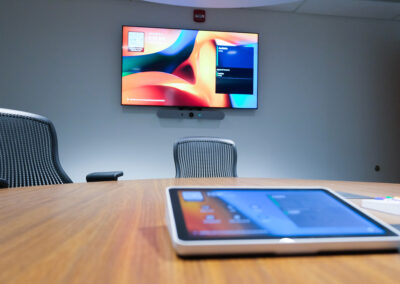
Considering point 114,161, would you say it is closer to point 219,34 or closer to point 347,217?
point 219,34

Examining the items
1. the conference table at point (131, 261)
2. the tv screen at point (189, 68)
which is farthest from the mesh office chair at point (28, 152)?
the tv screen at point (189, 68)

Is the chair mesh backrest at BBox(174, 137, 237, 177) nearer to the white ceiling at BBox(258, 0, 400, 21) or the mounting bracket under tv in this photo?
the mounting bracket under tv

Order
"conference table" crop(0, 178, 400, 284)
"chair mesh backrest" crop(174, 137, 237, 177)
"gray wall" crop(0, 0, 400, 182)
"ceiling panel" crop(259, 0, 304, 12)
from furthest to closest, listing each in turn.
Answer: "ceiling panel" crop(259, 0, 304, 12) < "gray wall" crop(0, 0, 400, 182) < "chair mesh backrest" crop(174, 137, 237, 177) < "conference table" crop(0, 178, 400, 284)

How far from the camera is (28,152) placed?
140 cm

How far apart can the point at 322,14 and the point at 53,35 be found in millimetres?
3119

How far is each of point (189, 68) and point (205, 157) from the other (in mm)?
1463

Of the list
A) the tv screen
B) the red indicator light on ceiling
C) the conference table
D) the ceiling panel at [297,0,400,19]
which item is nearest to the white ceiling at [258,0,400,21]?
the ceiling panel at [297,0,400,19]

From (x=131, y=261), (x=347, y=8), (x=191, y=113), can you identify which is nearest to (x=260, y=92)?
(x=191, y=113)

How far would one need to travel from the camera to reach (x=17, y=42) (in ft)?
9.83

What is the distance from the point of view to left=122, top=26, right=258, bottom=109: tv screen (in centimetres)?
306

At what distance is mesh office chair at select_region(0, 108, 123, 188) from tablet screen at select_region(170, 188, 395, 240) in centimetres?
90

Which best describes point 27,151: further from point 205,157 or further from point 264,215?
point 264,215

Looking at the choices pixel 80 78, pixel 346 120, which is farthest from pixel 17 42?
pixel 346 120

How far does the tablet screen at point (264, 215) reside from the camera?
1.20ft
